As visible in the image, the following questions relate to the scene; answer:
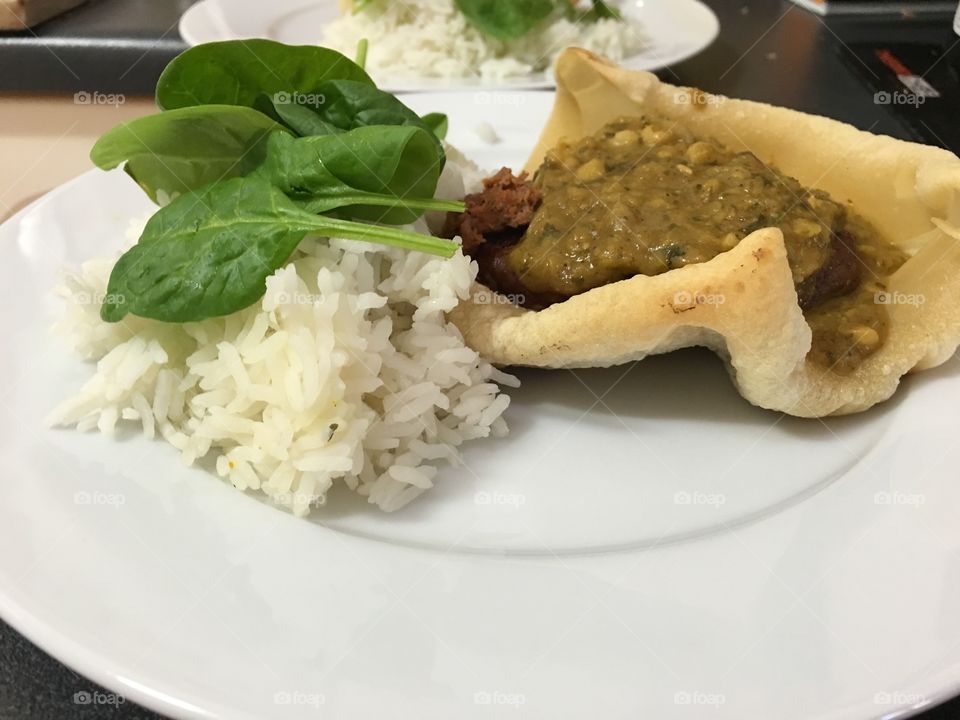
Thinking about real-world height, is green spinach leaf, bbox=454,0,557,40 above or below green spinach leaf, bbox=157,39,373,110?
below

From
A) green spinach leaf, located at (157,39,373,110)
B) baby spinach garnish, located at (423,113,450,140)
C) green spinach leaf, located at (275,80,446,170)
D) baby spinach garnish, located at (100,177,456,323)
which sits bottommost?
baby spinach garnish, located at (423,113,450,140)

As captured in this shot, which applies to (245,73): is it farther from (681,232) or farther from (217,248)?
(681,232)

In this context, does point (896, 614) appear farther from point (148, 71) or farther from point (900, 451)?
point (148, 71)

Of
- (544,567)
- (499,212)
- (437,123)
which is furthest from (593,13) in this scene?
(544,567)

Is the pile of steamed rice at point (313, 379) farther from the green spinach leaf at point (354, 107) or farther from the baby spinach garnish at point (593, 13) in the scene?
the baby spinach garnish at point (593, 13)

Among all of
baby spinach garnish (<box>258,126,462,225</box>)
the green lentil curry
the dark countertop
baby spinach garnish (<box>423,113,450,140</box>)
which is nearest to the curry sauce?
the green lentil curry

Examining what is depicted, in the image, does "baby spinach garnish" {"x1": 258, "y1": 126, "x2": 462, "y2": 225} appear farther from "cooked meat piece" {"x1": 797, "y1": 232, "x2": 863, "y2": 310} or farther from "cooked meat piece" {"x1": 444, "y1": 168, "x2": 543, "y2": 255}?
"cooked meat piece" {"x1": 797, "y1": 232, "x2": 863, "y2": 310}

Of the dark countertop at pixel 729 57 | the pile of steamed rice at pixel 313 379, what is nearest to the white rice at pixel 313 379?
the pile of steamed rice at pixel 313 379
